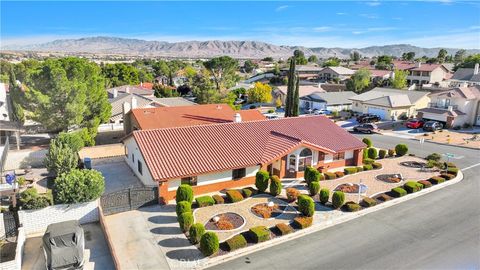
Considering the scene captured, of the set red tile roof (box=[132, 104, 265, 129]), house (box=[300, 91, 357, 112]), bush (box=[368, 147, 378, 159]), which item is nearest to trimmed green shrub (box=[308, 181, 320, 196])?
bush (box=[368, 147, 378, 159])

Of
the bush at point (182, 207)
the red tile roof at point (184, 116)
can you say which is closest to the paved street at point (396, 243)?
the bush at point (182, 207)

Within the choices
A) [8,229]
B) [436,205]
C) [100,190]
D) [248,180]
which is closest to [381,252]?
[436,205]

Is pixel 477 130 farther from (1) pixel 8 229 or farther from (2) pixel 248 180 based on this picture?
(1) pixel 8 229

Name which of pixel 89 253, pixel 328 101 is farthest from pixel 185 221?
pixel 328 101

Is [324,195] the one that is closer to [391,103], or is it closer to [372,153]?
[372,153]

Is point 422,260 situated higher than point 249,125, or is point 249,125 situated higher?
point 249,125

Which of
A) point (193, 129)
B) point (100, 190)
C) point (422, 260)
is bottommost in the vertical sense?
point (422, 260)
